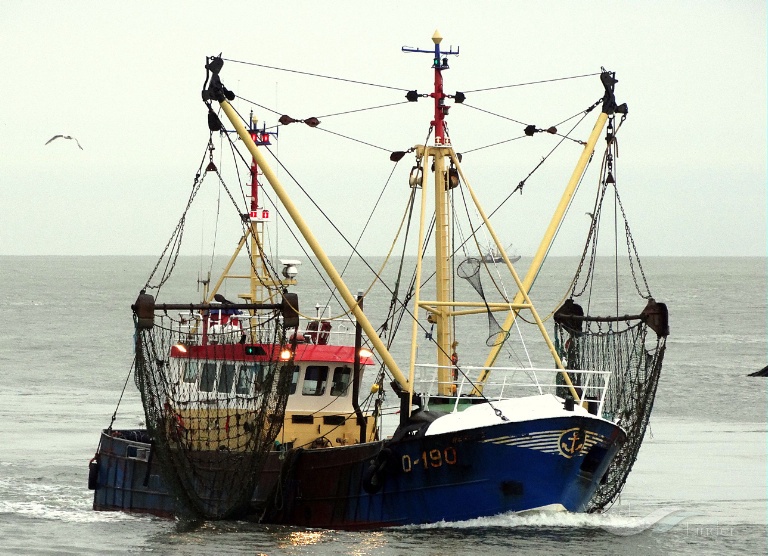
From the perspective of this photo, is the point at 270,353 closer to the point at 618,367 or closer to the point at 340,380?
the point at 340,380

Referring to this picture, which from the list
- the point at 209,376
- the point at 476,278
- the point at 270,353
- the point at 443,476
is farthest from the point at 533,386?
the point at 209,376

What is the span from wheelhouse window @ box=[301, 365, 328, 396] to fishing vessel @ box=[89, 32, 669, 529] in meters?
0.03

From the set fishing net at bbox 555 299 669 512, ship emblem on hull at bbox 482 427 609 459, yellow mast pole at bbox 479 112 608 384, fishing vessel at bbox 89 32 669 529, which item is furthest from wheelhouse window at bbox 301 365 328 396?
ship emblem on hull at bbox 482 427 609 459

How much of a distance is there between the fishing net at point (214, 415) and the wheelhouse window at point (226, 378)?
20 millimetres

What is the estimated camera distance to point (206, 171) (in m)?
25.5

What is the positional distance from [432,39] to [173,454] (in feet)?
31.4

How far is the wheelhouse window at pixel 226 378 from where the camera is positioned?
28062 millimetres

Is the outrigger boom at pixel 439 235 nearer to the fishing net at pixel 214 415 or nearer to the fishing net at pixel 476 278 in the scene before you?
the fishing net at pixel 476 278

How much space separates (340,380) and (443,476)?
14.9ft

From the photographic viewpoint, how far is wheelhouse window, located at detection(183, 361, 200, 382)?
28328mm

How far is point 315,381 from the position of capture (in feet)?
91.5

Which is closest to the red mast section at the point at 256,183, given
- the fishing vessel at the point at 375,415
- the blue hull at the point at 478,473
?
the fishing vessel at the point at 375,415

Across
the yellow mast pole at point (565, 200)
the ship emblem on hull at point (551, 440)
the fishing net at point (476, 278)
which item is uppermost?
the yellow mast pole at point (565, 200)

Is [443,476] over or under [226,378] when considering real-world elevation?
under
